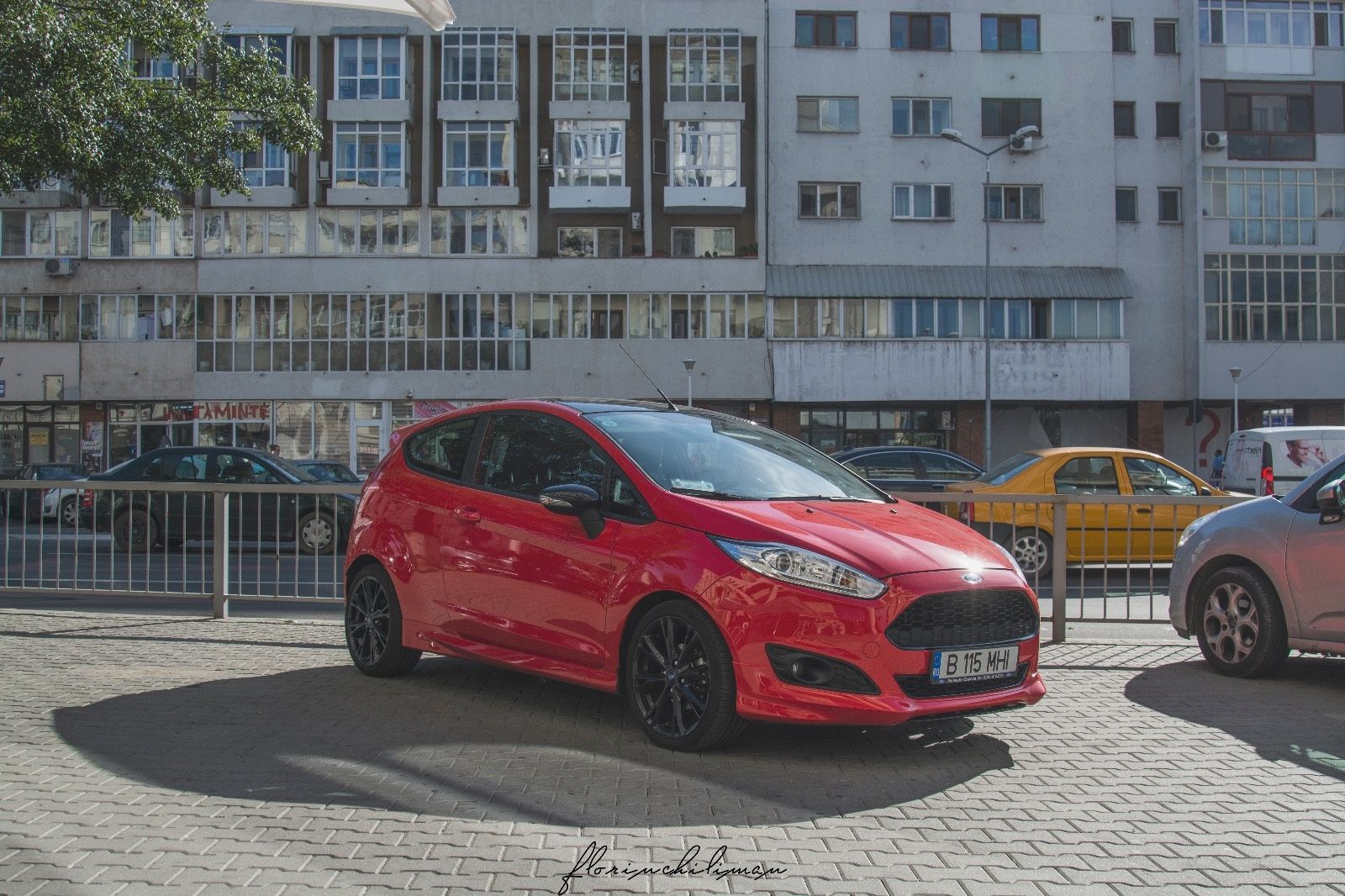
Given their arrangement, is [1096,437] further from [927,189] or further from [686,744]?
[686,744]

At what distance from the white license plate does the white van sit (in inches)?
652

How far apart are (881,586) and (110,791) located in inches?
128

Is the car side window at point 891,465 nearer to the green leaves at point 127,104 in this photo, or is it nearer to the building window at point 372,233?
the green leaves at point 127,104

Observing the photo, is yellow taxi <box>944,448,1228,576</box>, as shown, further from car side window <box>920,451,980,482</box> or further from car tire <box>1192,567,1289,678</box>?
car side window <box>920,451,980,482</box>

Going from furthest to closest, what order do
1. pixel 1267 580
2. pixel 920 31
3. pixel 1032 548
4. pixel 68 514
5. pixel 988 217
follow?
1. pixel 920 31
2. pixel 988 217
3. pixel 68 514
4. pixel 1032 548
5. pixel 1267 580

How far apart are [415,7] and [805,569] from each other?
737 centimetres

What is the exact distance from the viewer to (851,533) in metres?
5.59

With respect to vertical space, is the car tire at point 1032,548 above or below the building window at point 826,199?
below

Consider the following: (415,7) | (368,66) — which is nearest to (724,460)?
(415,7)

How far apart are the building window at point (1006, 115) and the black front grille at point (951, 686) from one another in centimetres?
4122

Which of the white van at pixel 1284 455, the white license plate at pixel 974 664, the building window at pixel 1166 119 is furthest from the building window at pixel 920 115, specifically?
the white license plate at pixel 974 664

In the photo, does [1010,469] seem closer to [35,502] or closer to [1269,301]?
[35,502]

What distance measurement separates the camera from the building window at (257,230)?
143 ft

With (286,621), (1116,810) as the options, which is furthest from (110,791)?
(286,621)
